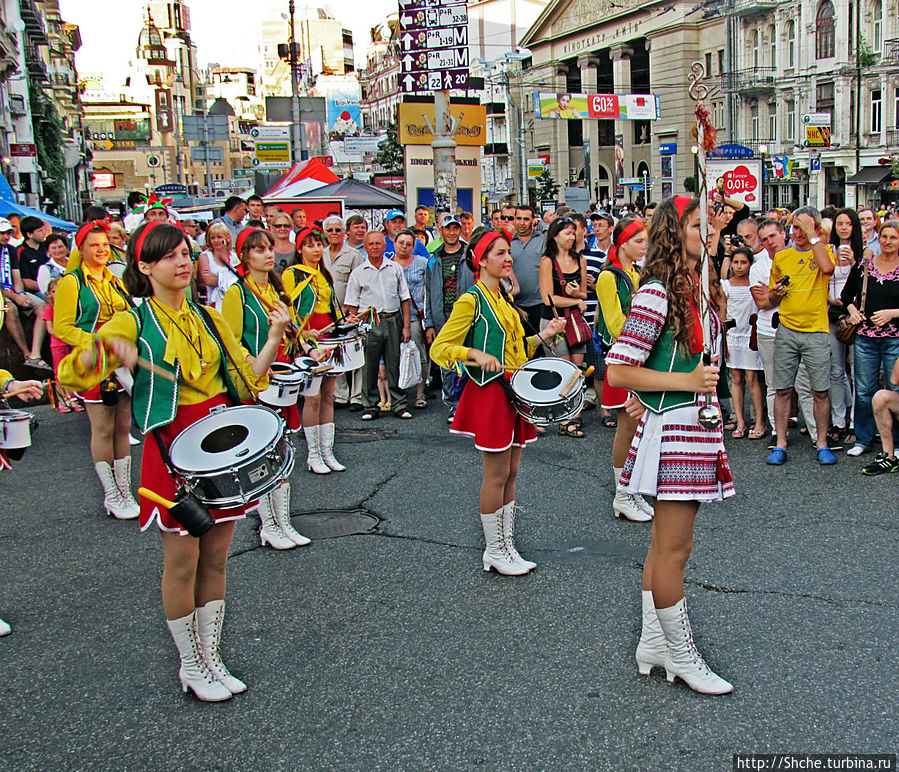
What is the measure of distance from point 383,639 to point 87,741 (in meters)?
1.40

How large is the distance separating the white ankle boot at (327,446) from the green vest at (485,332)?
8.76ft

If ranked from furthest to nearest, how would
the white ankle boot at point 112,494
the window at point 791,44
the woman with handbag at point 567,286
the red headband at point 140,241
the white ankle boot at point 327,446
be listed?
the window at point 791,44 → the woman with handbag at point 567,286 → the white ankle boot at point 327,446 → the white ankle boot at point 112,494 → the red headband at point 140,241

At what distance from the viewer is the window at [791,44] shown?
50650 millimetres

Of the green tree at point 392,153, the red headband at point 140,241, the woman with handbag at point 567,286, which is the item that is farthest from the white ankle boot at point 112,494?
the green tree at point 392,153

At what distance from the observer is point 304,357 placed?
19.8 feet

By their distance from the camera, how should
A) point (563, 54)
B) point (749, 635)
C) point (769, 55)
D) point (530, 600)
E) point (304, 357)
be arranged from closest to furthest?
point (749, 635) < point (530, 600) < point (304, 357) < point (769, 55) < point (563, 54)

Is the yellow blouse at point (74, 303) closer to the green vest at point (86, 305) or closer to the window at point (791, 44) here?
the green vest at point (86, 305)

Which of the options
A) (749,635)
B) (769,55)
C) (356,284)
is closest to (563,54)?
(769,55)

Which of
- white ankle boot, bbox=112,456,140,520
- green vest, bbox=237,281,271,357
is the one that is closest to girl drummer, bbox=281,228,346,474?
white ankle boot, bbox=112,456,140,520

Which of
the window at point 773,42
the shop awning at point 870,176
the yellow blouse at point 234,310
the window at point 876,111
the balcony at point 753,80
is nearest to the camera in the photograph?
the yellow blouse at point 234,310

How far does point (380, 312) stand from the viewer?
32.0ft

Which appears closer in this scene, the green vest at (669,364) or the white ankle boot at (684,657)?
the green vest at (669,364)

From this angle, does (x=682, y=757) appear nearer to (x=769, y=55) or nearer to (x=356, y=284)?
(x=356, y=284)

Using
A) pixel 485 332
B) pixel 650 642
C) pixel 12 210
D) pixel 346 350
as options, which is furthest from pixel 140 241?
pixel 12 210
